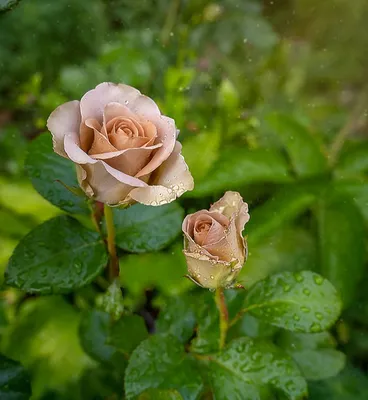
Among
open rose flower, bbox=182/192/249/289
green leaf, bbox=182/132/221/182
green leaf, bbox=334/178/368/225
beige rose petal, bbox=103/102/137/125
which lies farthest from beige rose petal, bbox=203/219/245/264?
green leaf, bbox=334/178/368/225

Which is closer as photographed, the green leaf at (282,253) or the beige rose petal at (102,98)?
the beige rose petal at (102,98)

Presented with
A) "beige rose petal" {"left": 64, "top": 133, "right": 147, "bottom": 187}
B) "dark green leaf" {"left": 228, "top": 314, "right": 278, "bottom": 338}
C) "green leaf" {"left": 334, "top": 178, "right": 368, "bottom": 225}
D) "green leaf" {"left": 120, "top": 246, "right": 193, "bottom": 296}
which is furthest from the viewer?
"green leaf" {"left": 334, "top": 178, "right": 368, "bottom": 225}

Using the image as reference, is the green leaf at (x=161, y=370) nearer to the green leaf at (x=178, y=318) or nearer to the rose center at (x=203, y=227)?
the green leaf at (x=178, y=318)

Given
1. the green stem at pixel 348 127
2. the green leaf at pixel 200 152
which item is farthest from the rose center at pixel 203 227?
the green stem at pixel 348 127

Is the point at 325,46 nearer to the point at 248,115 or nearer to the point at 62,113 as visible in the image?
the point at 248,115

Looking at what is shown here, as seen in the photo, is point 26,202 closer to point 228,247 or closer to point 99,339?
point 99,339

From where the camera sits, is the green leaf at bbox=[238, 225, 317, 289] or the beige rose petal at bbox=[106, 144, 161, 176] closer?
the beige rose petal at bbox=[106, 144, 161, 176]

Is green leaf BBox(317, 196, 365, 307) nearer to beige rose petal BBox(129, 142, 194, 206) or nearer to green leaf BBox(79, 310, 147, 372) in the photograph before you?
green leaf BBox(79, 310, 147, 372)
